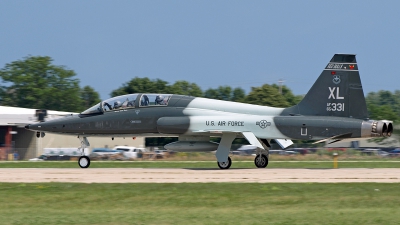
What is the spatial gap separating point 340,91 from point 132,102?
28.7 feet

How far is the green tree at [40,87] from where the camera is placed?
9675 centimetres

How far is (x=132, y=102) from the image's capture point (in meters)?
27.1

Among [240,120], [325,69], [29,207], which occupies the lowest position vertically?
[29,207]

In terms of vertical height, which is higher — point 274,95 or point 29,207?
point 274,95

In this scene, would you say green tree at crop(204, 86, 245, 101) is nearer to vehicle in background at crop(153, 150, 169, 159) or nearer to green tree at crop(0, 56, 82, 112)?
green tree at crop(0, 56, 82, 112)

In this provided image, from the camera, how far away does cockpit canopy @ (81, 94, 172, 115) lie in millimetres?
26875

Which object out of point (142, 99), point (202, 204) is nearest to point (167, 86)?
point (142, 99)

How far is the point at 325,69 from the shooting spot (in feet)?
83.4

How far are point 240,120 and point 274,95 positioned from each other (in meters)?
52.8

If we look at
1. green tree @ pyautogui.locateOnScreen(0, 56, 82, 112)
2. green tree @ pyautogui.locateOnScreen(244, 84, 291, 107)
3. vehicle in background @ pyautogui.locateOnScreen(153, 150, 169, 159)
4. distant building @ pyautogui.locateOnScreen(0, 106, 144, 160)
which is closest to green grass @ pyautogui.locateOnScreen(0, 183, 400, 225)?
vehicle in background @ pyautogui.locateOnScreen(153, 150, 169, 159)

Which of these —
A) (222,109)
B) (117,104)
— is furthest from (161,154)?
(222,109)

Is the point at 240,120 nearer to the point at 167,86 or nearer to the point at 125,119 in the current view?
the point at 125,119

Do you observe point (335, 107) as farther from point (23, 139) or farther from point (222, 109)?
point (23, 139)

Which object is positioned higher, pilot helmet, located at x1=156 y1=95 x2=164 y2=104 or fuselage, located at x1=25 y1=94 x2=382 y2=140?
pilot helmet, located at x1=156 y1=95 x2=164 y2=104
